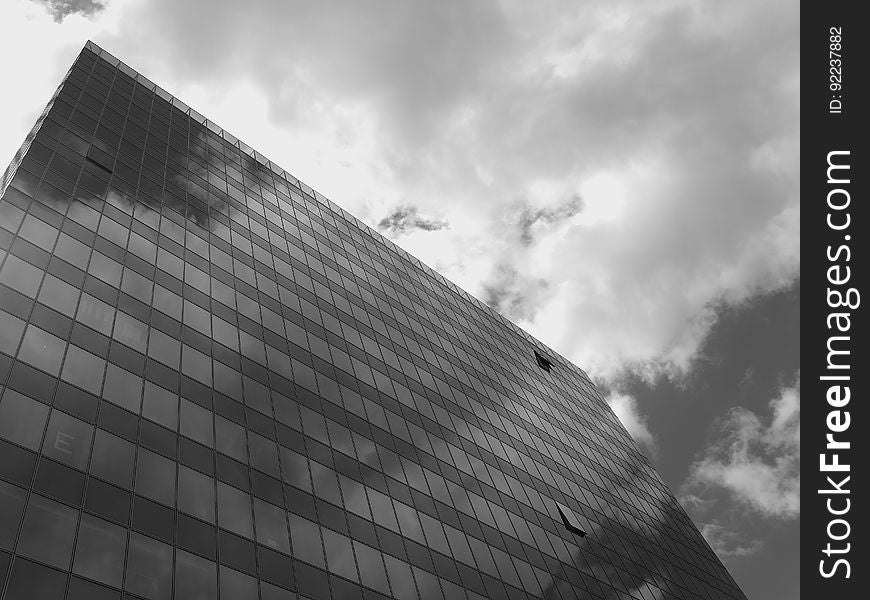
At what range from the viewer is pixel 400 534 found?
108 feet

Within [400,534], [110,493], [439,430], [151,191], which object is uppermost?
[151,191]

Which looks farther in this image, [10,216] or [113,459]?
[10,216]

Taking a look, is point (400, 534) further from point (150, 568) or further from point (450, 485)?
point (150, 568)

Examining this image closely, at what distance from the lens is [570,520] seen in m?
48.1

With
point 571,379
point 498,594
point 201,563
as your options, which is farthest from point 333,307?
point 571,379

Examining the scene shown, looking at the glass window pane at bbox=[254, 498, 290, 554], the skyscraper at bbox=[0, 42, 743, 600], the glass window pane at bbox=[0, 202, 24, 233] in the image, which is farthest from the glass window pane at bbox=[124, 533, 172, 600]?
the glass window pane at bbox=[0, 202, 24, 233]

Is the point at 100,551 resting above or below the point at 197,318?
below

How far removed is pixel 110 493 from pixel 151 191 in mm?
21496

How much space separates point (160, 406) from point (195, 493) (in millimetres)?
4130

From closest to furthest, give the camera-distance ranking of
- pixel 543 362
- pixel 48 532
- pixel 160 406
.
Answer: pixel 48 532 → pixel 160 406 → pixel 543 362

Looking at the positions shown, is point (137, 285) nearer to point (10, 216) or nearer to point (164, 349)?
point (164, 349)

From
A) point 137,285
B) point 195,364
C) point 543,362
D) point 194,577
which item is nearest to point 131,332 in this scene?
point 195,364

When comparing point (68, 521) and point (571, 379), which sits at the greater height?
point (571, 379)

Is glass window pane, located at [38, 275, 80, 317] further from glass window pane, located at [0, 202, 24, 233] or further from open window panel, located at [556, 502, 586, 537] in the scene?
open window panel, located at [556, 502, 586, 537]
